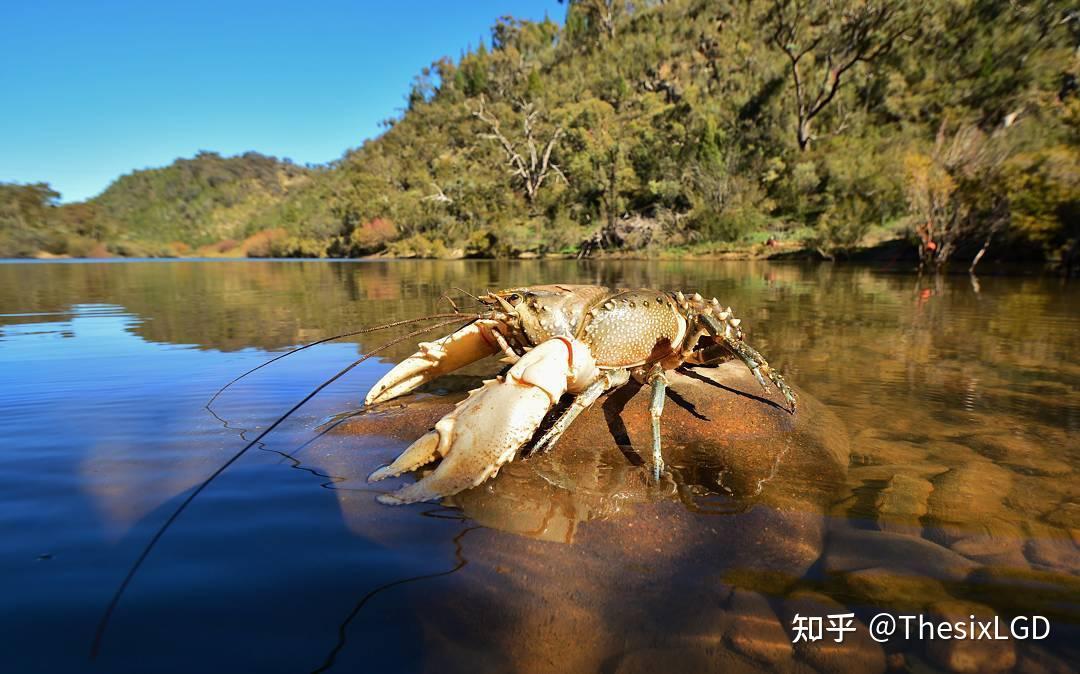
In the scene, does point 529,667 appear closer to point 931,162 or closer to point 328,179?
point 931,162

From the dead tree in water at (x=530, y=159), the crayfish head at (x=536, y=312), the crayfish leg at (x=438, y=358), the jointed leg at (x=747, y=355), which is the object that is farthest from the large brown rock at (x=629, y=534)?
the dead tree in water at (x=530, y=159)

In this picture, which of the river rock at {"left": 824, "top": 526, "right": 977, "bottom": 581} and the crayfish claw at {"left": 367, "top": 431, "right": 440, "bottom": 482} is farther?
the crayfish claw at {"left": 367, "top": 431, "right": 440, "bottom": 482}

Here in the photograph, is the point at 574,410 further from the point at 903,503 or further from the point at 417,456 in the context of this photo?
the point at 903,503

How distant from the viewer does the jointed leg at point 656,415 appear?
290cm

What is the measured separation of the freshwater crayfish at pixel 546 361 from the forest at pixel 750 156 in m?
21.9

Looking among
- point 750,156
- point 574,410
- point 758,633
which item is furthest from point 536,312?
point 750,156

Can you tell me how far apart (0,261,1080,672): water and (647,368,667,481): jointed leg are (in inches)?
4.7

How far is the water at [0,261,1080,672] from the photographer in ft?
5.42

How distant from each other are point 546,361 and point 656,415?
81cm

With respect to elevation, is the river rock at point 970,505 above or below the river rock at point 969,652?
above

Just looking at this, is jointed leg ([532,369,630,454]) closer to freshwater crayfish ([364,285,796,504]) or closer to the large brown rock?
freshwater crayfish ([364,285,796,504])

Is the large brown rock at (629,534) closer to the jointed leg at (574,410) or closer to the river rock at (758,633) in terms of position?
the river rock at (758,633)

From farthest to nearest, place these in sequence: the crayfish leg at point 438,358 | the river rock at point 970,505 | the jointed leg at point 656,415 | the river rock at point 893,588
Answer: the crayfish leg at point 438,358
the jointed leg at point 656,415
the river rock at point 970,505
the river rock at point 893,588

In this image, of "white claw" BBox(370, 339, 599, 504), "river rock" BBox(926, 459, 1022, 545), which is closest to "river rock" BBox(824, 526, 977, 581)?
"river rock" BBox(926, 459, 1022, 545)
